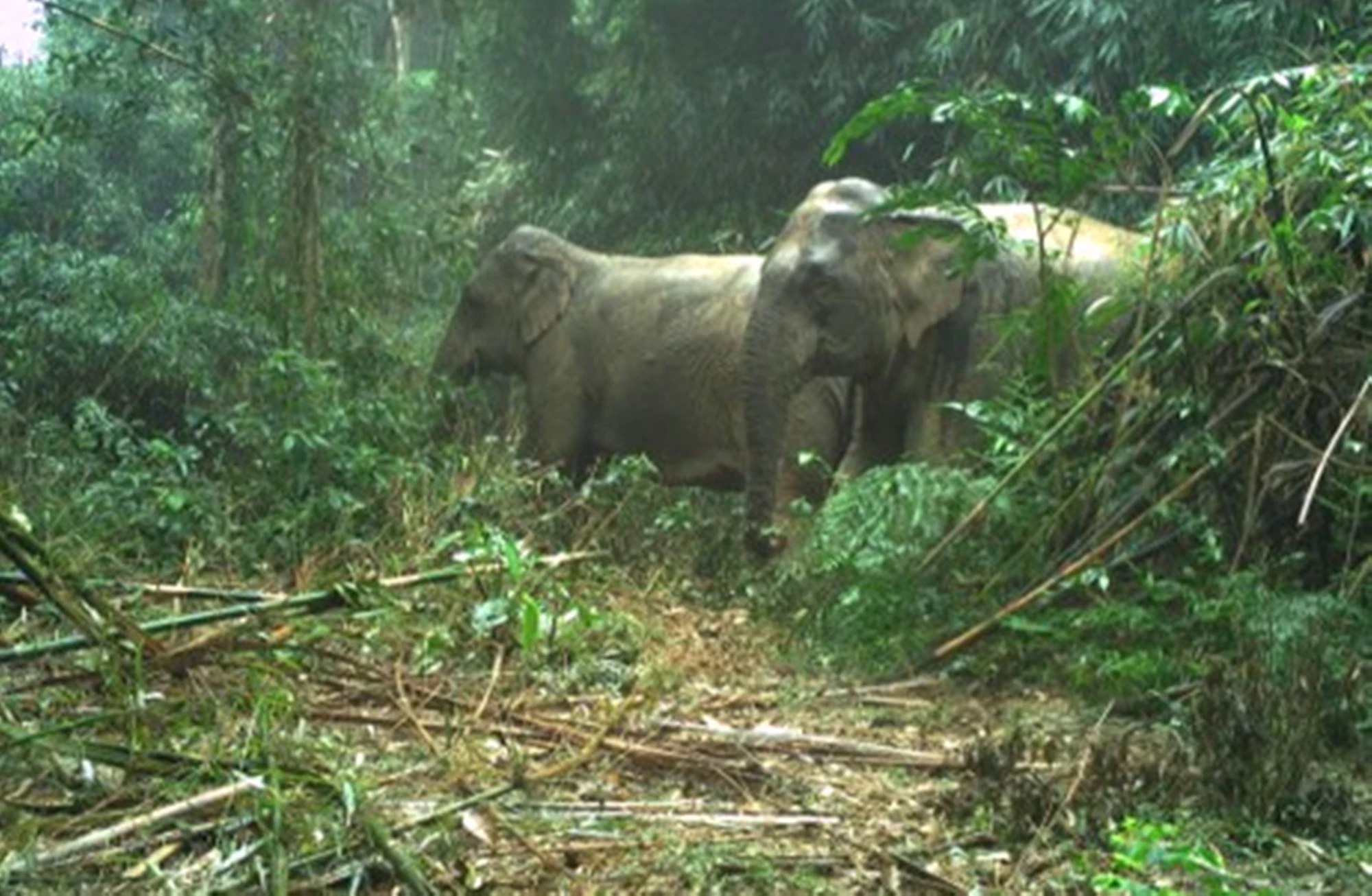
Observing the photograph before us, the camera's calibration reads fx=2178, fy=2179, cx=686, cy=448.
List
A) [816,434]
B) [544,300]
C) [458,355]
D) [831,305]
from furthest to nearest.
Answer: [458,355] < [544,300] < [816,434] < [831,305]

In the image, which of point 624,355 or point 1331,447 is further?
point 624,355

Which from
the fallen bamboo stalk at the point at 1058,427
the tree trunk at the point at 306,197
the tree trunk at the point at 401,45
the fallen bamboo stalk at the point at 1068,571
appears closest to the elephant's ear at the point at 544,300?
the tree trunk at the point at 306,197

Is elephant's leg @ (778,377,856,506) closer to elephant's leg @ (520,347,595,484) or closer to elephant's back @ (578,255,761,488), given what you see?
elephant's back @ (578,255,761,488)

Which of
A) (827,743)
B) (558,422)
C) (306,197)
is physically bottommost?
(558,422)

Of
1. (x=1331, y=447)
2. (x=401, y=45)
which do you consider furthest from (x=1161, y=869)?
(x=401, y=45)

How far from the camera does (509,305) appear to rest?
12727 millimetres

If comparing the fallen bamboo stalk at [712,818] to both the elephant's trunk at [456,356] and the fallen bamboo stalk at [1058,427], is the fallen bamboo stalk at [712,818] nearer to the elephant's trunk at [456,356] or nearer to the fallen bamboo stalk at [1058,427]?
the fallen bamboo stalk at [1058,427]

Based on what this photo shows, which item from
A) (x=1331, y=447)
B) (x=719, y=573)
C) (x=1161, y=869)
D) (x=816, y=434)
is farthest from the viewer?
(x=816, y=434)

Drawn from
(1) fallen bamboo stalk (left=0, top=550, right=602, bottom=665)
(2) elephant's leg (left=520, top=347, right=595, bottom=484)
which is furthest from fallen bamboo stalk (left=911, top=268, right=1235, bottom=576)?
(2) elephant's leg (left=520, top=347, right=595, bottom=484)

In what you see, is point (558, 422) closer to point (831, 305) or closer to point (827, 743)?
point (831, 305)

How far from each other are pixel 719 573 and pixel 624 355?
11.5 ft

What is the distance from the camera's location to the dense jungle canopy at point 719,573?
408 cm

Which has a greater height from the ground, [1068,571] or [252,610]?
[252,610]

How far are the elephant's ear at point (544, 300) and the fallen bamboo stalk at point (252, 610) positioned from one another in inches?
278
